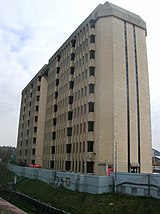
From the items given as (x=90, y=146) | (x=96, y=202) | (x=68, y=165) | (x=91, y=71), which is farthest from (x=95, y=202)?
(x=91, y=71)

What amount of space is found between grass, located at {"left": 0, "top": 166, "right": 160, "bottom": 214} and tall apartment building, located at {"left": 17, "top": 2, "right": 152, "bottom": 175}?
9.80m

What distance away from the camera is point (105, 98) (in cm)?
4822

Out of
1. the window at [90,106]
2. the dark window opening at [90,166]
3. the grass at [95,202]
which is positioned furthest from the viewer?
the window at [90,106]

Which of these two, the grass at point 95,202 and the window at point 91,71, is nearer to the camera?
the grass at point 95,202

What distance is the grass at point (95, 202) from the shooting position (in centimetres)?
2691

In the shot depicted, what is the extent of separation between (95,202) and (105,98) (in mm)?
20955

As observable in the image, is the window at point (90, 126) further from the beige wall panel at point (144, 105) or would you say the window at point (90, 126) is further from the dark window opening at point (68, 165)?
the dark window opening at point (68, 165)

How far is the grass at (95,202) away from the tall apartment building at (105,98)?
386 inches

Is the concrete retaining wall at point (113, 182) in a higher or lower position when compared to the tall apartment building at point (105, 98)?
lower

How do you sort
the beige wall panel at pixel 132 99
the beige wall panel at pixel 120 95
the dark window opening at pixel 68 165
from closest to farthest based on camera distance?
the beige wall panel at pixel 120 95
the beige wall panel at pixel 132 99
the dark window opening at pixel 68 165

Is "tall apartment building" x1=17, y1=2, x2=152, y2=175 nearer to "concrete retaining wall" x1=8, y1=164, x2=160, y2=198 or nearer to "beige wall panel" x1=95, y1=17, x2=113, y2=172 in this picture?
"beige wall panel" x1=95, y1=17, x2=113, y2=172

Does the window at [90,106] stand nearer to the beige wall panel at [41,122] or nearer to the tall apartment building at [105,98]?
the tall apartment building at [105,98]

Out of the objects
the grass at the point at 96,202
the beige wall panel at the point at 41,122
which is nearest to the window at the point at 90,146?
the grass at the point at 96,202

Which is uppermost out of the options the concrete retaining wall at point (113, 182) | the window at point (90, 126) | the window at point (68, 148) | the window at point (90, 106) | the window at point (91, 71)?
the window at point (91, 71)
